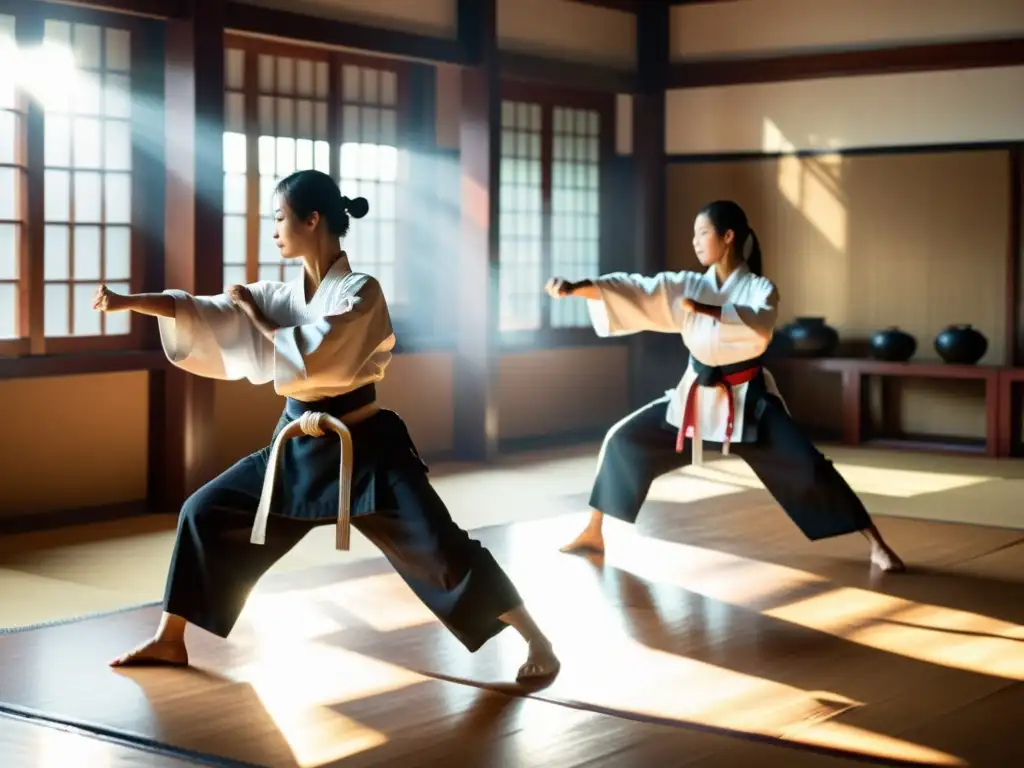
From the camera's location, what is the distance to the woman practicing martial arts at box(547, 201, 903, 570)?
4898mm

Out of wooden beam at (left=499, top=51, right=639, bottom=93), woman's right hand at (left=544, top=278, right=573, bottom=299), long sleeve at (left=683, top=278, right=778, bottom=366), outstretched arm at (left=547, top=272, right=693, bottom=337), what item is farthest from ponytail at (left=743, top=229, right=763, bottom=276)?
wooden beam at (left=499, top=51, right=639, bottom=93)

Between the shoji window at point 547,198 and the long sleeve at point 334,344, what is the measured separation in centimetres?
491

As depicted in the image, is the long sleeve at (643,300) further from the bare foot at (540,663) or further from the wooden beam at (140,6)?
the wooden beam at (140,6)

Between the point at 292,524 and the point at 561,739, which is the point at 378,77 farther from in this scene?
the point at 561,739

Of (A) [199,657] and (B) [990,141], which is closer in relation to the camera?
(A) [199,657]

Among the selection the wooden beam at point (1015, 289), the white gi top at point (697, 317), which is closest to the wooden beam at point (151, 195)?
the white gi top at point (697, 317)

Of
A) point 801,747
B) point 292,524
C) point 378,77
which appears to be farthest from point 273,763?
point 378,77

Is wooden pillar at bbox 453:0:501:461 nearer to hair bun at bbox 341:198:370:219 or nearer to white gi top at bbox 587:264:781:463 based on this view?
white gi top at bbox 587:264:781:463

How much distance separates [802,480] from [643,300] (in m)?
0.79

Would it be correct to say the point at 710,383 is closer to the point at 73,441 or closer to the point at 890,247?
the point at 73,441

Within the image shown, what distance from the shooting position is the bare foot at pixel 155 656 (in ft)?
12.2

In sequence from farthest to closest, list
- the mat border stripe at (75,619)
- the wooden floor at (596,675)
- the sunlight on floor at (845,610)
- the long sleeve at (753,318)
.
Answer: the long sleeve at (753,318)
the mat border stripe at (75,619)
the sunlight on floor at (845,610)
the wooden floor at (596,675)

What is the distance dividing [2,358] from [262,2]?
1.99m

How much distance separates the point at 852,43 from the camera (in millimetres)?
8562
